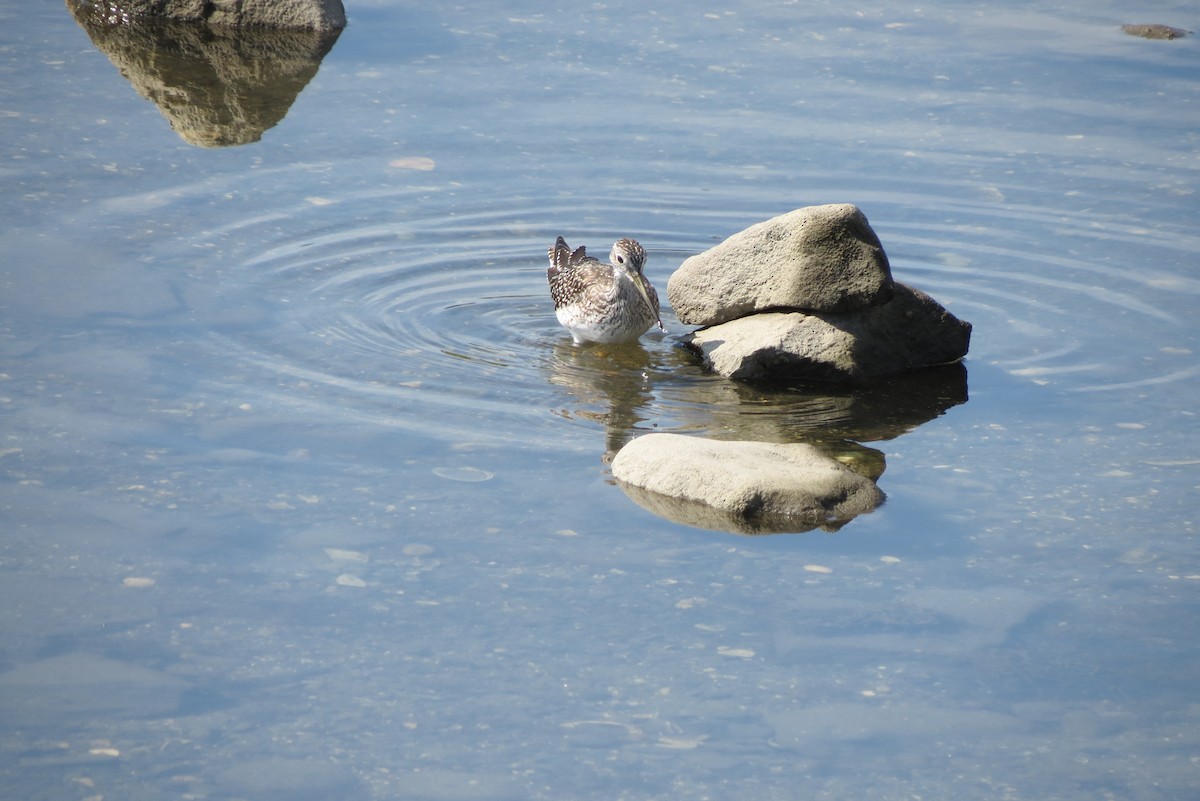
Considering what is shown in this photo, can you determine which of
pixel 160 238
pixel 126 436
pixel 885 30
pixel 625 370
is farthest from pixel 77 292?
pixel 885 30

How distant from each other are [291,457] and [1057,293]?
5510 millimetres

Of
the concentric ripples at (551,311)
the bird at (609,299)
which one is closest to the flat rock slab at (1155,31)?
the concentric ripples at (551,311)

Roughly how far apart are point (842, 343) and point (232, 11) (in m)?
9.36

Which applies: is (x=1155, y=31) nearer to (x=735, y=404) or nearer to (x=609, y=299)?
(x=609, y=299)

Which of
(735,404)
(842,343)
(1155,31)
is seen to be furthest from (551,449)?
(1155,31)

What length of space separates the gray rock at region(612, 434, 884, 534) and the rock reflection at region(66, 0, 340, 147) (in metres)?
6.60

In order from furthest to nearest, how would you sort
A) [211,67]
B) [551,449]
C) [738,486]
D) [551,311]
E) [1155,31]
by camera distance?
[1155,31]
[211,67]
[551,311]
[551,449]
[738,486]

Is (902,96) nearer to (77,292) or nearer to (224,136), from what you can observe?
(224,136)

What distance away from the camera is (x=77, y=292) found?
9281mm

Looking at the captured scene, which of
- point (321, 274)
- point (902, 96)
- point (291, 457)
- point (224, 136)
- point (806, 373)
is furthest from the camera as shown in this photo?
point (902, 96)

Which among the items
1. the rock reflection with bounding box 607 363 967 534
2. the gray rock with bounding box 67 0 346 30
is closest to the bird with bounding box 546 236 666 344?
the rock reflection with bounding box 607 363 967 534

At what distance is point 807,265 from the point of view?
9.04 m

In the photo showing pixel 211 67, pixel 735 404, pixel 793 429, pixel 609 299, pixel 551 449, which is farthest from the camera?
pixel 211 67

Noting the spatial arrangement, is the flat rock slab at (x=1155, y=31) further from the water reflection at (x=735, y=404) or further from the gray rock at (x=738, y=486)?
the gray rock at (x=738, y=486)
